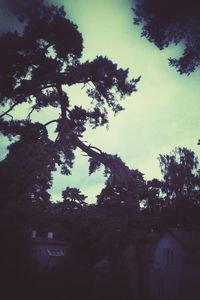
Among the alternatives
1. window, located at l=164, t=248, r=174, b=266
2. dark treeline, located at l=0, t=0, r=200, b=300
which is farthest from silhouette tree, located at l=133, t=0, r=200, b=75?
window, located at l=164, t=248, r=174, b=266

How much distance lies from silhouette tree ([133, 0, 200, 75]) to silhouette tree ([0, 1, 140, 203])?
4689 millimetres

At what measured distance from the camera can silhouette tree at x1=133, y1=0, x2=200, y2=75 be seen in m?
8.35

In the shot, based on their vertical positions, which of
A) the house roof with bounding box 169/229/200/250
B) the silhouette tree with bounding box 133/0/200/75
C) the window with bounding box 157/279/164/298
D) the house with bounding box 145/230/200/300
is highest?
the silhouette tree with bounding box 133/0/200/75

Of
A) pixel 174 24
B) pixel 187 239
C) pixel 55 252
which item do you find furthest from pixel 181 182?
pixel 174 24

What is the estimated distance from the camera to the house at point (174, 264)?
88.8ft

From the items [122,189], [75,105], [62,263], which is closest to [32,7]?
[75,105]

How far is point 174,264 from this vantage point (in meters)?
31.8

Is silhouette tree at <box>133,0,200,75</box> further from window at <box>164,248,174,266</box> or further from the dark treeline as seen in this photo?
window at <box>164,248,174,266</box>

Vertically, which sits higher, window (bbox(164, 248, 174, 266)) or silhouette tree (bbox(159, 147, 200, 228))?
silhouette tree (bbox(159, 147, 200, 228))

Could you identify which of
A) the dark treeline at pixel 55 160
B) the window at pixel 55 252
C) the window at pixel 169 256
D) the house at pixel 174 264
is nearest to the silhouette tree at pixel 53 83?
the dark treeline at pixel 55 160

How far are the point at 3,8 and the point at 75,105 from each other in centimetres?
598

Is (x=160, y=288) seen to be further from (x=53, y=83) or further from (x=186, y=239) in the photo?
(x=53, y=83)

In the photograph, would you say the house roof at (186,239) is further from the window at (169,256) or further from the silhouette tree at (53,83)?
the silhouette tree at (53,83)

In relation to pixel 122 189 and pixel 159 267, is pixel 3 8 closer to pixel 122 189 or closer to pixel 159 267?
pixel 122 189
